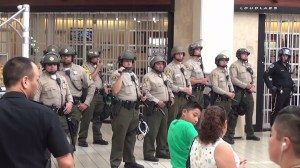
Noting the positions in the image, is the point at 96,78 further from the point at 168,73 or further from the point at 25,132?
the point at 25,132

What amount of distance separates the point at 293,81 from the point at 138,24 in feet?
13.0

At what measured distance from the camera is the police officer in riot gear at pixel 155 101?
10.1 m

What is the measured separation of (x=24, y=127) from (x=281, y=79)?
10201 mm

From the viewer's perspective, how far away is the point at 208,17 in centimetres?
1262

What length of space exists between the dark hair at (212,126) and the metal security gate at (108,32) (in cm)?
968

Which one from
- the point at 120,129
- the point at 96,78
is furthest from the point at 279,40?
the point at 120,129

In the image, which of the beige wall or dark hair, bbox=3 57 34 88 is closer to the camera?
dark hair, bbox=3 57 34 88

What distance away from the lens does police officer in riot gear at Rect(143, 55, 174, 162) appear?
33.1 feet

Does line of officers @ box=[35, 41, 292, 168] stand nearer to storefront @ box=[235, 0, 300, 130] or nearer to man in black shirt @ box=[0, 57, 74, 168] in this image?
storefront @ box=[235, 0, 300, 130]

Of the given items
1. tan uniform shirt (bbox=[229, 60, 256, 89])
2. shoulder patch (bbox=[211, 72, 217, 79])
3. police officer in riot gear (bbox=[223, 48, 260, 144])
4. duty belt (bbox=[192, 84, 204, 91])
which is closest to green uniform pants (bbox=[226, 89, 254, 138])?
police officer in riot gear (bbox=[223, 48, 260, 144])

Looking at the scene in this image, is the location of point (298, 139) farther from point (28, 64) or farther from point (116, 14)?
point (116, 14)

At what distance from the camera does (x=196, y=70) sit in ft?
38.6

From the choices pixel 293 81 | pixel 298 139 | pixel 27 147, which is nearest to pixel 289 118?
pixel 298 139

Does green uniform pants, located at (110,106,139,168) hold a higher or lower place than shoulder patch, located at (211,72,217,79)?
lower
